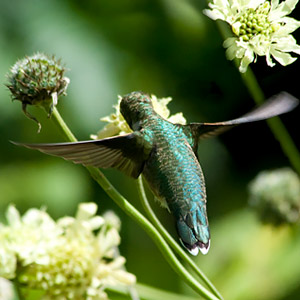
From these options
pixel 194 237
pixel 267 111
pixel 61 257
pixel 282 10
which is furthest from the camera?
pixel 61 257

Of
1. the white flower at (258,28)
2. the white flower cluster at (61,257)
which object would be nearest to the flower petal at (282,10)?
the white flower at (258,28)

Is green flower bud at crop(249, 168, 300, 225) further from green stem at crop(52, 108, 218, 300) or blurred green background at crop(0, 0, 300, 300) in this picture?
green stem at crop(52, 108, 218, 300)

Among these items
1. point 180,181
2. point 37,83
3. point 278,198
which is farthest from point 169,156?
point 278,198

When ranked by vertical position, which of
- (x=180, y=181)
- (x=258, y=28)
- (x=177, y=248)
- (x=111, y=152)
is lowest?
(x=177, y=248)

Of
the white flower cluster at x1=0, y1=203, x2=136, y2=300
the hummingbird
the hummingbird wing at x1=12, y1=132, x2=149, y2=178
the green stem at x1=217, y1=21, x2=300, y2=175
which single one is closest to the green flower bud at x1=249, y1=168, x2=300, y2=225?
the green stem at x1=217, y1=21, x2=300, y2=175

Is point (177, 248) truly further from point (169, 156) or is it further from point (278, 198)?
point (278, 198)
